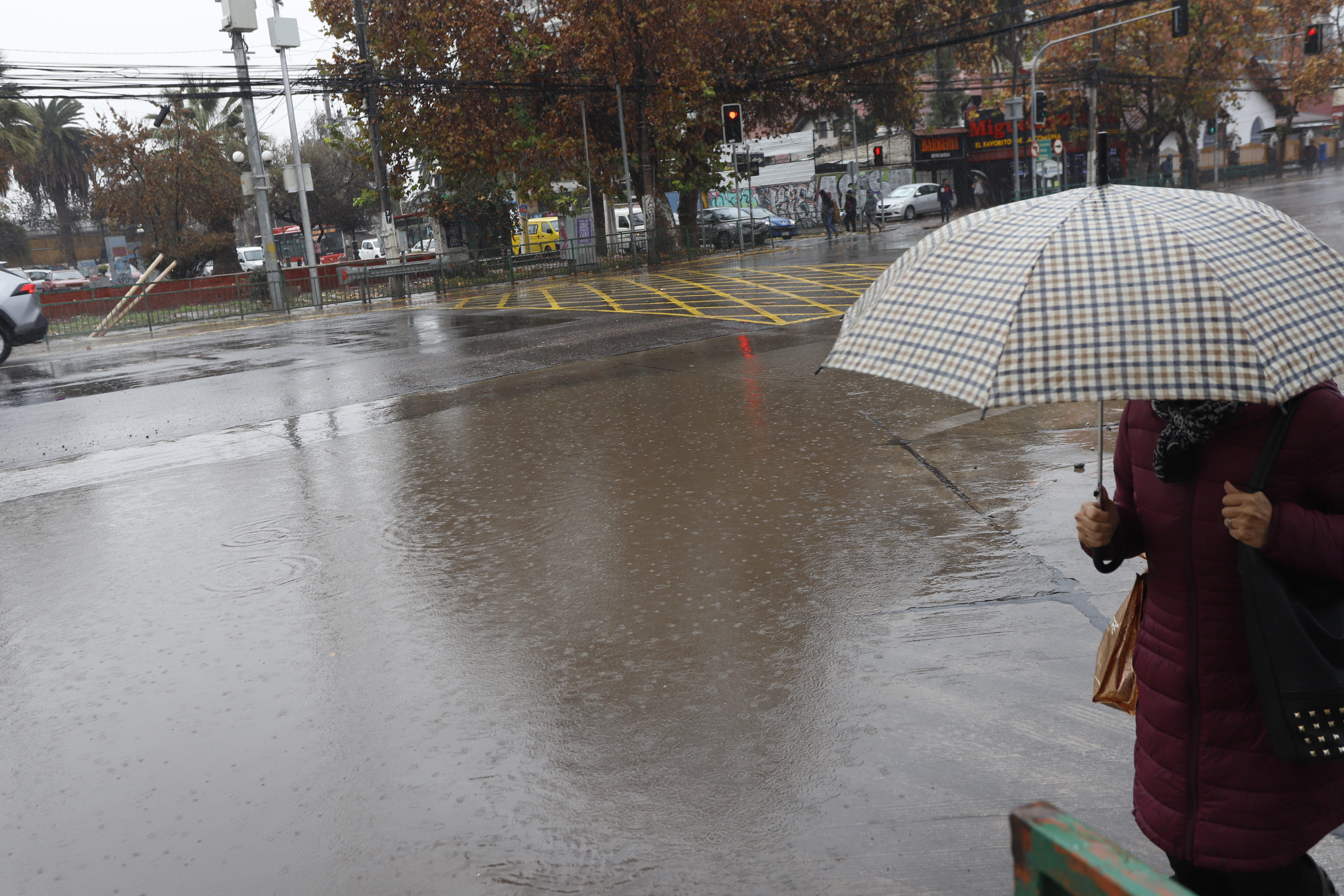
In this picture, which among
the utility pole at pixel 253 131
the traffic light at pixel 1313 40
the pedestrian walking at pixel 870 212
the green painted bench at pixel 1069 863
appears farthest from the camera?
the pedestrian walking at pixel 870 212

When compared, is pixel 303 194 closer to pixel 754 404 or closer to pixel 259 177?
pixel 259 177

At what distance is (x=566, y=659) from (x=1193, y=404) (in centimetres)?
291

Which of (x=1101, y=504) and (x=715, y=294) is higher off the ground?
(x=715, y=294)

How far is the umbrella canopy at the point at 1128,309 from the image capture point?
197 centimetres

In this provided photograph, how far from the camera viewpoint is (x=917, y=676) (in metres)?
4.07

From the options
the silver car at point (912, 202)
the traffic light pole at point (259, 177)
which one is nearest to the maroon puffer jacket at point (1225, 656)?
the traffic light pole at point (259, 177)

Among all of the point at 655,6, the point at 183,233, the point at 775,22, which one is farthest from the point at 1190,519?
the point at 183,233

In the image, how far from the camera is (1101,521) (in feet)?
7.65

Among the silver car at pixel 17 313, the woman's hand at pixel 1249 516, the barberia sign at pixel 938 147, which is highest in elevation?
the barberia sign at pixel 938 147

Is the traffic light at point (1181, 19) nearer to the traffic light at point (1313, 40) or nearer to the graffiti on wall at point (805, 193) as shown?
the traffic light at point (1313, 40)

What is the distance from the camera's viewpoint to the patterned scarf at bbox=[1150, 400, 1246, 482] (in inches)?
84.4

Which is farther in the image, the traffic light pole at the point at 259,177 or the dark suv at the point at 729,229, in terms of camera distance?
A: the dark suv at the point at 729,229

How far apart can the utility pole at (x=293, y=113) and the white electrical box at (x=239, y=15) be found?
134cm

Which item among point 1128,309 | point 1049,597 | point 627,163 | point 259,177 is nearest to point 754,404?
point 1049,597
